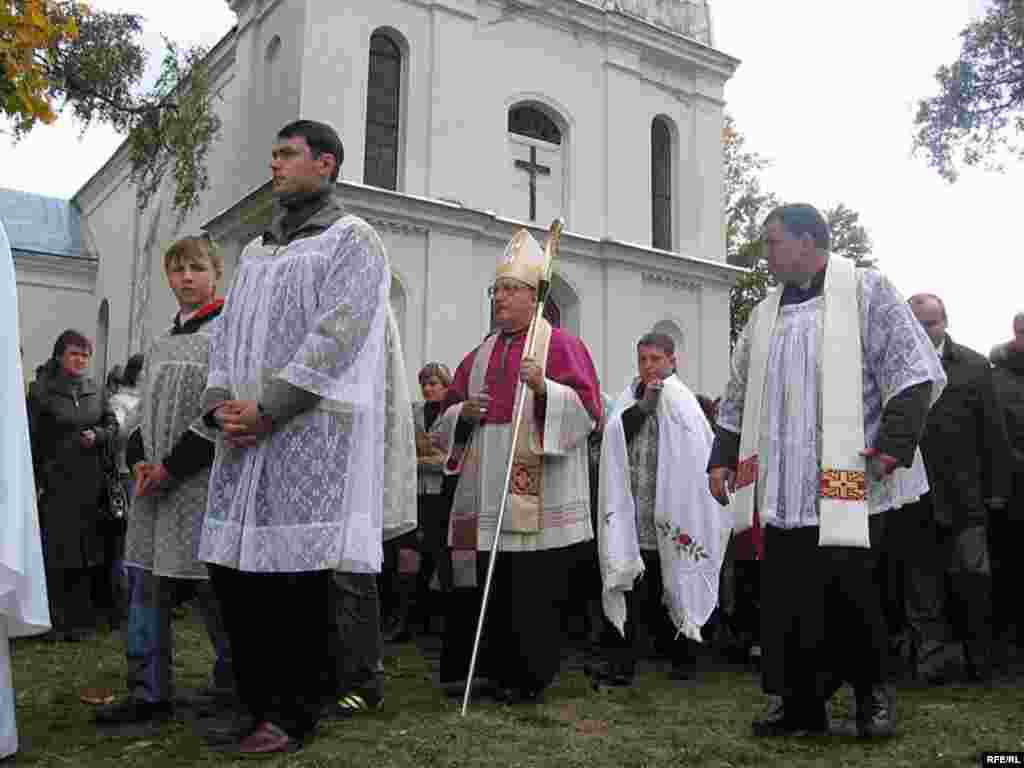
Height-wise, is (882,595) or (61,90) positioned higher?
(61,90)

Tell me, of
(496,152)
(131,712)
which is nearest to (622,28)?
(496,152)

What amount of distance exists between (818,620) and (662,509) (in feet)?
6.69

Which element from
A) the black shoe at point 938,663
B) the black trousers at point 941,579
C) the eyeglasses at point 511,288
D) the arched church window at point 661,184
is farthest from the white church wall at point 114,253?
the black shoe at point 938,663

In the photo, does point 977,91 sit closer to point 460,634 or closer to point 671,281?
point 671,281

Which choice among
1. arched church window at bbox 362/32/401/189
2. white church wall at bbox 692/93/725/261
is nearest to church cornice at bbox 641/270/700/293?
white church wall at bbox 692/93/725/261

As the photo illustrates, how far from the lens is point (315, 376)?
10.5ft

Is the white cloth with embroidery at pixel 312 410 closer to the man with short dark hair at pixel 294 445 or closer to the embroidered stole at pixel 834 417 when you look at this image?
the man with short dark hair at pixel 294 445

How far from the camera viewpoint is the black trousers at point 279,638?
127 inches

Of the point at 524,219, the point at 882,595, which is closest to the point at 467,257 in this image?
the point at 524,219

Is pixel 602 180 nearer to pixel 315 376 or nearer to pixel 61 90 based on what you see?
pixel 61 90

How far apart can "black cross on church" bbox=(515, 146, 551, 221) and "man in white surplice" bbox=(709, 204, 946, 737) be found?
13962mm

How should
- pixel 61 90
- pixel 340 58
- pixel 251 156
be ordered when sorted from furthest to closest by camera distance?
1. pixel 251 156
2. pixel 340 58
3. pixel 61 90

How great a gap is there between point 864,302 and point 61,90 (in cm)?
951

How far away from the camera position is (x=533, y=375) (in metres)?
4.55
